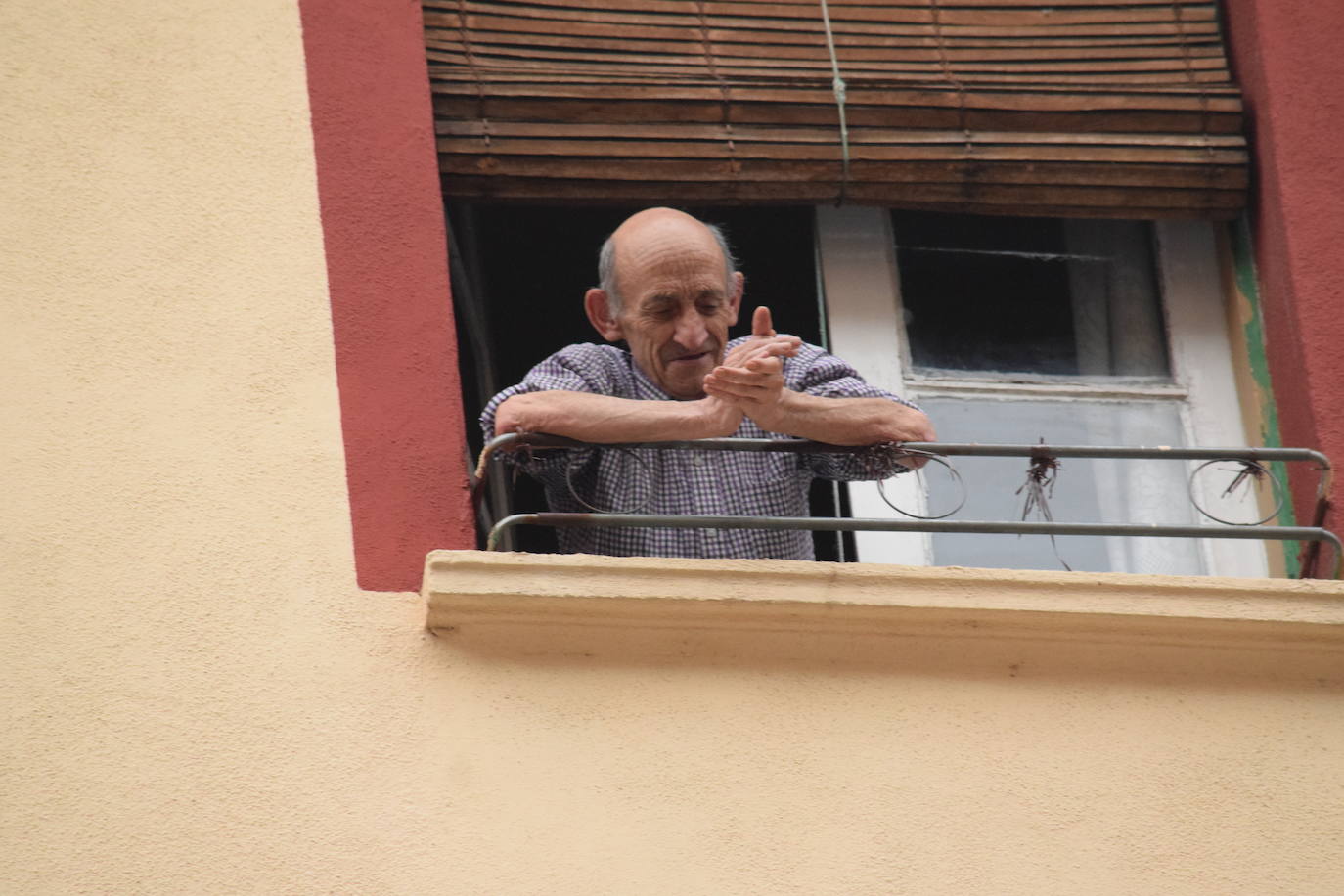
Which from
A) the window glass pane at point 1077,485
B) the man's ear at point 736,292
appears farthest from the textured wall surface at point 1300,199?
the man's ear at point 736,292

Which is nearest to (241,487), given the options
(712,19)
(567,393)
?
(567,393)

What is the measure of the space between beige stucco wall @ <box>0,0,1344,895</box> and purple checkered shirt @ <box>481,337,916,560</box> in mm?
372

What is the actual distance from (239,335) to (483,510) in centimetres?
81

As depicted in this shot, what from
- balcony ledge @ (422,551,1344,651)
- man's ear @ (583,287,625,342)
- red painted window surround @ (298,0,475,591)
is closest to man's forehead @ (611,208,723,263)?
man's ear @ (583,287,625,342)

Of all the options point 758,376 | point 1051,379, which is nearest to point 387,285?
point 758,376

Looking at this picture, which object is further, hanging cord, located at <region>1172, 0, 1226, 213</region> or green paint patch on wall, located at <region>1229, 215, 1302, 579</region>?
hanging cord, located at <region>1172, 0, 1226, 213</region>

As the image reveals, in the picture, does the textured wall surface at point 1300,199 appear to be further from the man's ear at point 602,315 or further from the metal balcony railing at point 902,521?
the man's ear at point 602,315

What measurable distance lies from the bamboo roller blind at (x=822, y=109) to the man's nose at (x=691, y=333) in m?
0.44

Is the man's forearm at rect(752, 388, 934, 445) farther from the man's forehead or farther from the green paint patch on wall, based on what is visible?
the green paint patch on wall

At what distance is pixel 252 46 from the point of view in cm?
485

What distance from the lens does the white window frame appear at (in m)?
4.93

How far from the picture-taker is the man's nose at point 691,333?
4703 mm

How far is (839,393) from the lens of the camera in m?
4.62

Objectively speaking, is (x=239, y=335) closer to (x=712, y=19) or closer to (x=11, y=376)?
(x=11, y=376)
